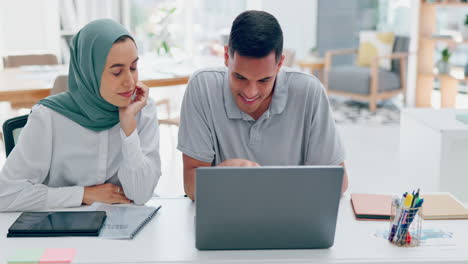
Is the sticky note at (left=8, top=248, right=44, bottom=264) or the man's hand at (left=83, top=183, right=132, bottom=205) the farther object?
the man's hand at (left=83, top=183, right=132, bottom=205)

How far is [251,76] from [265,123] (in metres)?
0.26


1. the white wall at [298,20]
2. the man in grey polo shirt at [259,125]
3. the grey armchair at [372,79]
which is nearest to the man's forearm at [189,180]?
the man in grey polo shirt at [259,125]

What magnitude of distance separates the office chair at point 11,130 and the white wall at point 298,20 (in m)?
5.50

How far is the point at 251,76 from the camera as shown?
1.64 m

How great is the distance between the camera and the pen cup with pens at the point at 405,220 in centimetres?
139

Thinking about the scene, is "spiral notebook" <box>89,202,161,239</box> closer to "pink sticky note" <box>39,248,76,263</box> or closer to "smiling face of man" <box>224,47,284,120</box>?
"pink sticky note" <box>39,248,76,263</box>

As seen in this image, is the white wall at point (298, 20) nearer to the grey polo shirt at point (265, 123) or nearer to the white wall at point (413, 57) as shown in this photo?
the white wall at point (413, 57)

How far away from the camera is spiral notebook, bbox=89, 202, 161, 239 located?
1.47 meters

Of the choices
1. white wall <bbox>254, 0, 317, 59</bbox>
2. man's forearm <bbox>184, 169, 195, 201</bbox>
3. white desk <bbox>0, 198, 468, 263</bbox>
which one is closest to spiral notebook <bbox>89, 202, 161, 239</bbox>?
white desk <bbox>0, 198, 468, 263</bbox>

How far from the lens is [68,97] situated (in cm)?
186

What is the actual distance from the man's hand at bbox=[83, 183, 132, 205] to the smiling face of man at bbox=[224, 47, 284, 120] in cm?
47

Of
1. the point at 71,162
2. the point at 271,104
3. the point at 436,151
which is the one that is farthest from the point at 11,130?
the point at 436,151

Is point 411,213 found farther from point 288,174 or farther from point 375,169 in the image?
point 375,169

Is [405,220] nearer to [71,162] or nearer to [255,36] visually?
[255,36]
